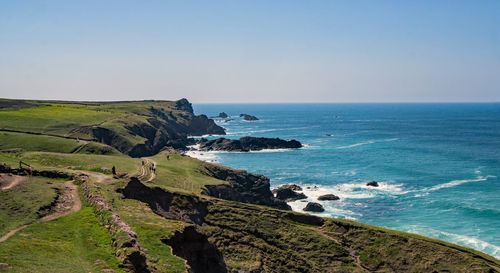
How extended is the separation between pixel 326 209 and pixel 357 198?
10.8 m

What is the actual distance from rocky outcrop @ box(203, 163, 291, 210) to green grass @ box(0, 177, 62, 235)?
30.6 meters

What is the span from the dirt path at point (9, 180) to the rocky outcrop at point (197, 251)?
17.0m

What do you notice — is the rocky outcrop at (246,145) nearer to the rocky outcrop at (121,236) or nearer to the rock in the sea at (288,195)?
the rock in the sea at (288,195)

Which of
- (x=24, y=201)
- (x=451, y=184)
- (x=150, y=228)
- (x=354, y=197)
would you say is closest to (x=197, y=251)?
(x=150, y=228)

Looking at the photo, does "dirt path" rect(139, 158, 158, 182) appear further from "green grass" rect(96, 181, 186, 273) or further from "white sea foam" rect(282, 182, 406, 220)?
"white sea foam" rect(282, 182, 406, 220)

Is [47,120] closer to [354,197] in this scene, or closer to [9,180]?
[354,197]

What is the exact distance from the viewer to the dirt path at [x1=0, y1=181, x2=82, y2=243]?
34.0 m

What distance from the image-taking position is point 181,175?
249ft

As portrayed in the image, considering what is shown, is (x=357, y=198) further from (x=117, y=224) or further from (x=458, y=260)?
(x=117, y=224)

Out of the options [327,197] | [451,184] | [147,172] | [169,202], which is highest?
[169,202]

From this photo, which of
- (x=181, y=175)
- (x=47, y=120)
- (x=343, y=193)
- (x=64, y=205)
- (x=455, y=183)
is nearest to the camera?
(x=64, y=205)

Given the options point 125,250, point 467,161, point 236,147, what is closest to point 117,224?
point 125,250

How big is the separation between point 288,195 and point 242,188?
9217mm

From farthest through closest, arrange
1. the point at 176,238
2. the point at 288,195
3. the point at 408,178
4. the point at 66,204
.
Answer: the point at 408,178, the point at 288,195, the point at 66,204, the point at 176,238
